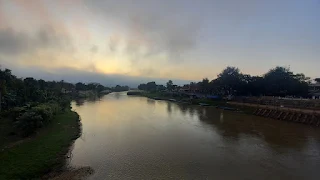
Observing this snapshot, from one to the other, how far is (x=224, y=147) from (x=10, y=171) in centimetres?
2080

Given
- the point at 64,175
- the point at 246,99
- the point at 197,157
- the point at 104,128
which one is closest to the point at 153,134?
the point at 104,128

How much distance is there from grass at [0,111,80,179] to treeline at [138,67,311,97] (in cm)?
5992

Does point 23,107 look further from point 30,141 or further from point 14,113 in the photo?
point 30,141

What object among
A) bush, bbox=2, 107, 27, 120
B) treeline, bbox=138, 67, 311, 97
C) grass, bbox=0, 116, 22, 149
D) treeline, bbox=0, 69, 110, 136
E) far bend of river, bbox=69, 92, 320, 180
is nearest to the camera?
far bend of river, bbox=69, 92, 320, 180

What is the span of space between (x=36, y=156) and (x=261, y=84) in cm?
6779

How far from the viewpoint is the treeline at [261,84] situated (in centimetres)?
6844

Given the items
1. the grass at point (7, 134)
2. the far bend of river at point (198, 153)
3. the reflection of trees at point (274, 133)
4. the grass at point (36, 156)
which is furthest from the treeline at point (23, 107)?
the reflection of trees at point (274, 133)

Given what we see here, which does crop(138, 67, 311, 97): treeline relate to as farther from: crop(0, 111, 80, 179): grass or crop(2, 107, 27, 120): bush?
crop(2, 107, 27, 120): bush

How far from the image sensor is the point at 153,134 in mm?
34219

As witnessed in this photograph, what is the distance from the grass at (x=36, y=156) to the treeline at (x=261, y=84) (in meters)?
59.9

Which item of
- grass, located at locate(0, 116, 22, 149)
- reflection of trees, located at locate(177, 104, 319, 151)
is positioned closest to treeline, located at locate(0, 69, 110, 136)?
grass, located at locate(0, 116, 22, 149)

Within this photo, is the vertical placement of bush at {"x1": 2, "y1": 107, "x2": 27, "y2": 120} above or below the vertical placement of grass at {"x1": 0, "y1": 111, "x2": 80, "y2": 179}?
above

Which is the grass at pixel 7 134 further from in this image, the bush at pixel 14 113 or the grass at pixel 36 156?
the grass at pixel 36 156

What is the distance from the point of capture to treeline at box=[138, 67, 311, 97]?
225 feet
